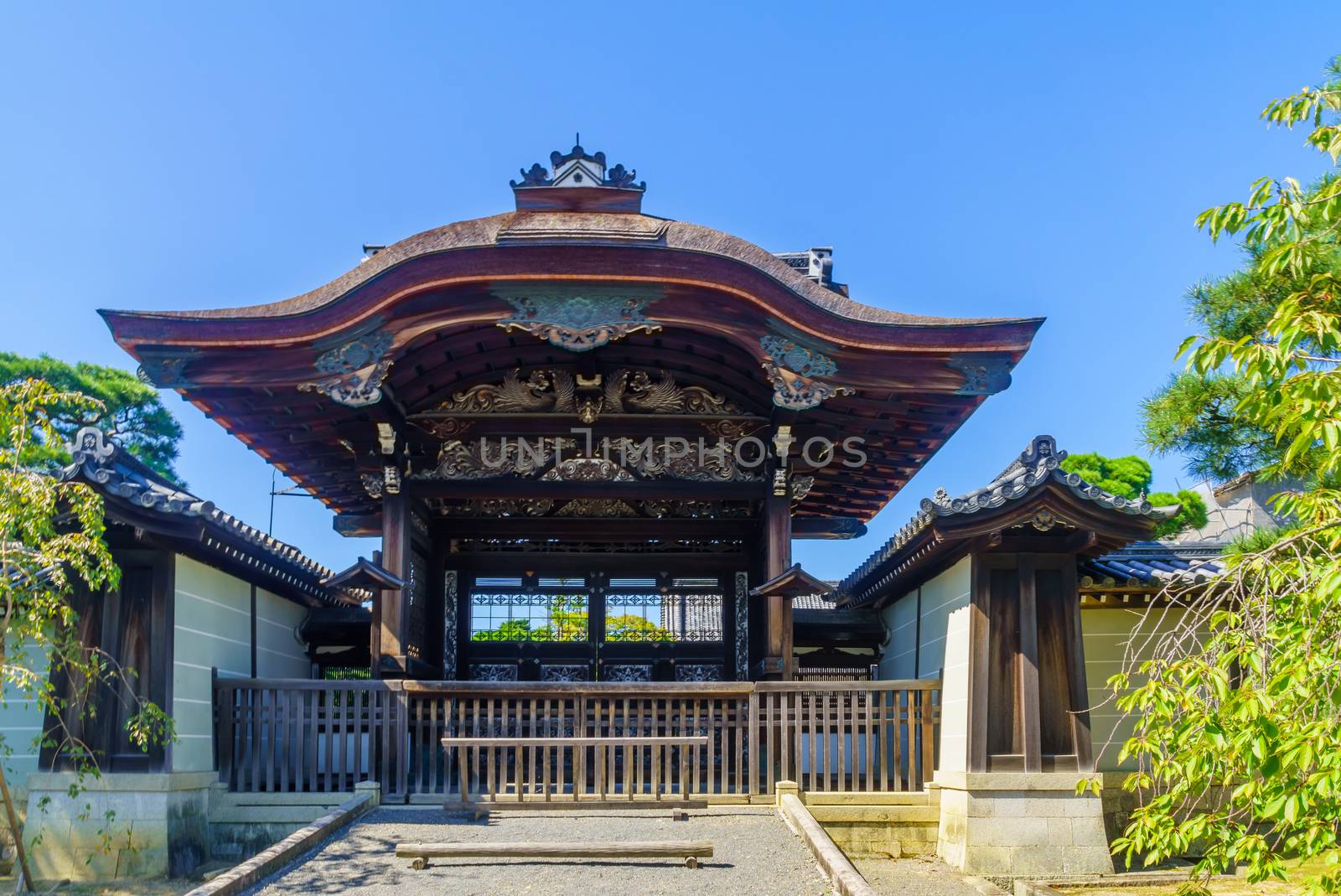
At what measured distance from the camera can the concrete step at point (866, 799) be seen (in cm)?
995

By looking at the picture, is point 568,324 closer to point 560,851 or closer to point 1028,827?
point 560,851

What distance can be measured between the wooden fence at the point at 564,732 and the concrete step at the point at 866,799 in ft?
0.26

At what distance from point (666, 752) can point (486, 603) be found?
5.04 m

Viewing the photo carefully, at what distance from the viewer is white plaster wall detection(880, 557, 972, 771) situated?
32.2 feet

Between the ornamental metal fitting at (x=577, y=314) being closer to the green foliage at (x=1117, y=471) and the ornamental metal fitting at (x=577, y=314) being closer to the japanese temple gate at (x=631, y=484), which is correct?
the japanese temple gate at (x=631, y=484)

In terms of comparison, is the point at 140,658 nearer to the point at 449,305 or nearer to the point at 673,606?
the point at 449,305

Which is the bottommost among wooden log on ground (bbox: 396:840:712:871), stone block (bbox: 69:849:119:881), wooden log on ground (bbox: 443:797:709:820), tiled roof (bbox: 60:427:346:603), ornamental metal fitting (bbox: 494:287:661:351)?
stone block (bbox: 69:849:119:881)

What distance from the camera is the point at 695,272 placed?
33.7 feet

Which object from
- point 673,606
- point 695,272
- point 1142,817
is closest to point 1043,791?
point 1142,817

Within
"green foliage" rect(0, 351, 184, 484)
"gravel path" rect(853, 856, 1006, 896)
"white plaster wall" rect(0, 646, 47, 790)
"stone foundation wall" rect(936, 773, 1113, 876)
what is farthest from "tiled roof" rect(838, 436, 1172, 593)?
"green foliage" rect(0, 351, 184, 484)

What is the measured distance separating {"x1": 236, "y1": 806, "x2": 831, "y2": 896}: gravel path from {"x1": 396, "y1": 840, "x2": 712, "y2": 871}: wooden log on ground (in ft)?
0.18

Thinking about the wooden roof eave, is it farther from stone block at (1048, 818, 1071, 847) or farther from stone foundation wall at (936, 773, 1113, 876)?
stone block at (1048, 818, 1071, 847)

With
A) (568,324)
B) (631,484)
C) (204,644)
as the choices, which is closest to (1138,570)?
(631,484)

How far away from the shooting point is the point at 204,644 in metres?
10.2
